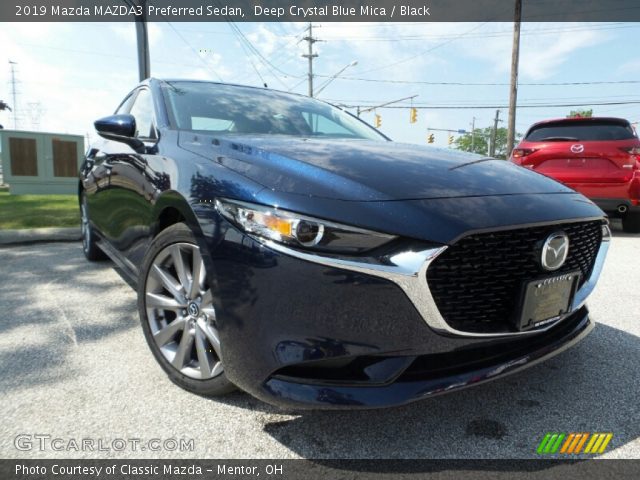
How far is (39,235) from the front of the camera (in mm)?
5453

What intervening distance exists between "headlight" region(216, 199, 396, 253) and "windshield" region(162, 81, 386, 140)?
1.09 metres

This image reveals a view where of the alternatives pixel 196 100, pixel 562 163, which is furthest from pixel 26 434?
pixel 562 163

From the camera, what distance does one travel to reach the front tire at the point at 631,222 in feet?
→ 20.2

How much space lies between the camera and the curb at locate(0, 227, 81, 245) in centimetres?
525

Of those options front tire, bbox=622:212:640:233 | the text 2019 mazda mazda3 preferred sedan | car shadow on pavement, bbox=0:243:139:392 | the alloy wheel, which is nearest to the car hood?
the text 2019 mazda mazda3 preferred sedan

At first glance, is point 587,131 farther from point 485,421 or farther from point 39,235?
point 39,235

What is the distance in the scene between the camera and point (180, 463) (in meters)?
1.56

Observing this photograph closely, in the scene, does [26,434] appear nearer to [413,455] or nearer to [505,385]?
[413,455]

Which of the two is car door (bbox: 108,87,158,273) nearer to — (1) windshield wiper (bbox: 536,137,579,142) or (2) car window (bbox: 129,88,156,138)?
(2) car window (bbox: 129,88,156,138)

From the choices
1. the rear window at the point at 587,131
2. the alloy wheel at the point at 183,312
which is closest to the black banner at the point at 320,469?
the alloy wheel at the point at 183,312

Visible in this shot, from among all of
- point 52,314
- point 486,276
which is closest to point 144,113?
point 52,314

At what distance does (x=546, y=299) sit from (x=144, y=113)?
2540 millimetres

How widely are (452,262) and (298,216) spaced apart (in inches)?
20.4

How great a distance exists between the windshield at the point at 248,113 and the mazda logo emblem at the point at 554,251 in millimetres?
1492
